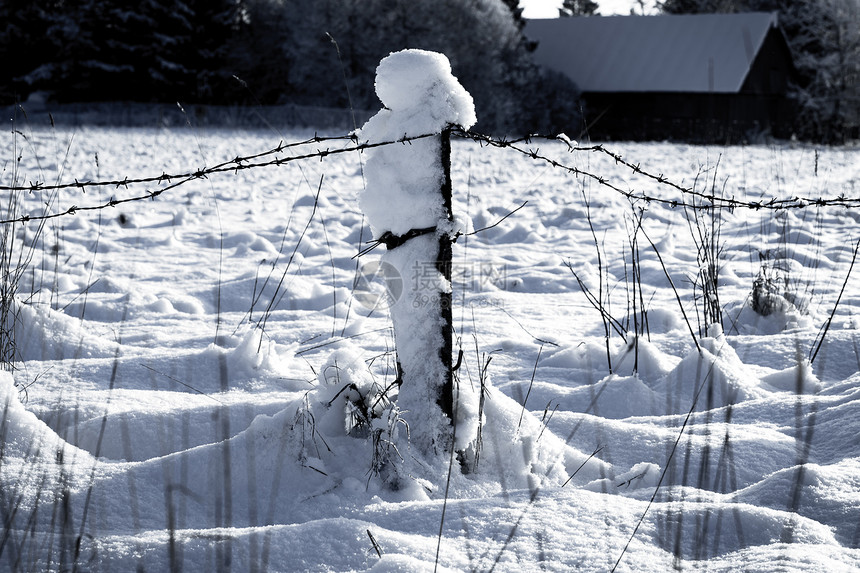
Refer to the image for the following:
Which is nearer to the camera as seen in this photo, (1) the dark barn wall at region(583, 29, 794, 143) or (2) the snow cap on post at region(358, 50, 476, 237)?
(2) the snow cap on post at region(358, 50, 476, 237)

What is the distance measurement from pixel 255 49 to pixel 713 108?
1638 cm

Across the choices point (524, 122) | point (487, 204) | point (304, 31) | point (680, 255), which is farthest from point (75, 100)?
point (680, 255)

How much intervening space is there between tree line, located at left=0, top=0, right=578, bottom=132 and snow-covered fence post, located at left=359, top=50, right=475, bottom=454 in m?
21.2

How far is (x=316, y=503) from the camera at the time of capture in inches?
63.7

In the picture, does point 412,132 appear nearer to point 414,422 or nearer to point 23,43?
point 414,422

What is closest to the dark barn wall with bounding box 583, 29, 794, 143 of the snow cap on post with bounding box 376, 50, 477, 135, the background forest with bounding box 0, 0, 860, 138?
the background forest with bounding box 0, 0, 860, 138

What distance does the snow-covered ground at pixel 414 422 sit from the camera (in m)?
1.41

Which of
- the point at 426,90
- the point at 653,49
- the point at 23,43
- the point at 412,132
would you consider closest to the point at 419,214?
the point at 412,132

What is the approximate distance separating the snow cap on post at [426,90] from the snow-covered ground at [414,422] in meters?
0.25

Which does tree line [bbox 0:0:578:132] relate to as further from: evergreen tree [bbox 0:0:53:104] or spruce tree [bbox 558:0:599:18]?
spruce tree [bbox 558:0:599:18]

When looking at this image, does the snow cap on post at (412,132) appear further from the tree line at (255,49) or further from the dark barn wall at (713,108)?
the dark barn wall at (713,108)

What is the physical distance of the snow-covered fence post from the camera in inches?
65.7

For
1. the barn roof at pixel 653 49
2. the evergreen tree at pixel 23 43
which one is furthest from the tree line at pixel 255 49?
the barn roof at pixel 653 49

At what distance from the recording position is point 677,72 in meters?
24.5
